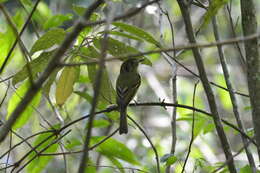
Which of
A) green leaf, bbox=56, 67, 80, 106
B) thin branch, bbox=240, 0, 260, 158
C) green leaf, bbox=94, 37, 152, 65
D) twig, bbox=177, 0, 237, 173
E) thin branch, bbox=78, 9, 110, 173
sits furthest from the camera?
green leaf, bbox=56, 67, 80, 106

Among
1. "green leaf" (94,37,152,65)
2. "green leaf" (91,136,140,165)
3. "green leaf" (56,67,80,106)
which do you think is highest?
"green leaf" (94,37,152,65)

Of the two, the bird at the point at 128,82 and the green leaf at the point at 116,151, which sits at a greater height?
the bird at the point at 128,82

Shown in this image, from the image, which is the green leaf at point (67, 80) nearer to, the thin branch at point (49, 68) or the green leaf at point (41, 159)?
the green leaf at point (41, 159)

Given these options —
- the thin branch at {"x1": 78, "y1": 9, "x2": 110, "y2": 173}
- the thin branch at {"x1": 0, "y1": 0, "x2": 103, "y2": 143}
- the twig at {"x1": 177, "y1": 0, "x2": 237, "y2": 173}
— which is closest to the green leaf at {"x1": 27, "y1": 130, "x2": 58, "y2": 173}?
the twig at {"x1": 177, "y1": 0, "x2": 237, "y2": 173}

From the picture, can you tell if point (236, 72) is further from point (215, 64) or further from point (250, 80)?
point (250, 80)

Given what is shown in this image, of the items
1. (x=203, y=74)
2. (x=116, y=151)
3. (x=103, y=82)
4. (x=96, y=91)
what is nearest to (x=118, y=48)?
(x=103, y=82)

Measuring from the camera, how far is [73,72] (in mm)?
2910

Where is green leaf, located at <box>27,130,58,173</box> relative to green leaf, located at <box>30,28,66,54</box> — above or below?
below

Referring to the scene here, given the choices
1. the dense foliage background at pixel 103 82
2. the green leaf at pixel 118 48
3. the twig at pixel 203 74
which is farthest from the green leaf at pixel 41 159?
the twig at pixel 203 74

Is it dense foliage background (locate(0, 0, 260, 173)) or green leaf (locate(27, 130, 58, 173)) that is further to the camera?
green leaf (locate(27, 130, 58, 173))

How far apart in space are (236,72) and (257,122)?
6843 millimetres

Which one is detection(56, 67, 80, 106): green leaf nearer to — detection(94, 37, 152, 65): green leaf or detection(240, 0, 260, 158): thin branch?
detection(94, 37, 152, 65): green leaf

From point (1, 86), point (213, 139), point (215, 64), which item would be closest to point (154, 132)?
point (213, 139)

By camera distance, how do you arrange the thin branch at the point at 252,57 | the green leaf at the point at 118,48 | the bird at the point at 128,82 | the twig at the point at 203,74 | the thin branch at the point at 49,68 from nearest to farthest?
the thin branch at the point at 49,68
the twig at the point at 203,74
the thin branch at the point at 252,57
the green leaf at the point at 118,48
the bird at the point at 128,82
